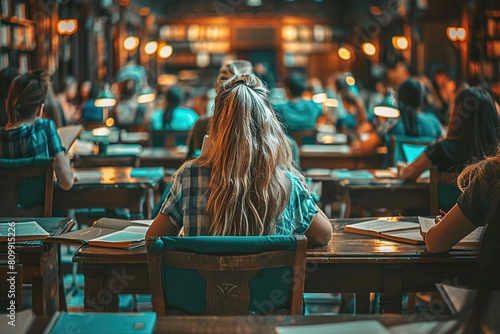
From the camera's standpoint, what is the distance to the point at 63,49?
8953 mm

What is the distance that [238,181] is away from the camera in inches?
78.5

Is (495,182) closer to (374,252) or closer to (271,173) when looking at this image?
(374,252)

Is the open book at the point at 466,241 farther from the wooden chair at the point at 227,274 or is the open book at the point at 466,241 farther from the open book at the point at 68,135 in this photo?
the open book at the point at 68,135

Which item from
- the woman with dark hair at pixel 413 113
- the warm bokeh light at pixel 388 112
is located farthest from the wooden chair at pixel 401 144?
the woman with dark hair at pixel 413 113

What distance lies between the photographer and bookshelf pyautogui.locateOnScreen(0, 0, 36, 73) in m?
6.65

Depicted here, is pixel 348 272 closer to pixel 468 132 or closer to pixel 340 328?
pixel 340 328

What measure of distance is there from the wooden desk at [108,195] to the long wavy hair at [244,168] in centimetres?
184

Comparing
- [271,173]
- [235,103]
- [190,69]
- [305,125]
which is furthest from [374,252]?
[190,69]

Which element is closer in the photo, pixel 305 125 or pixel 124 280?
pixel 124 280

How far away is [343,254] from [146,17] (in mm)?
12750

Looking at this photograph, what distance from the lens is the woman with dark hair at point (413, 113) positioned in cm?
477

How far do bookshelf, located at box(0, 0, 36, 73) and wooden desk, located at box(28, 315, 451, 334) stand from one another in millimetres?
5735

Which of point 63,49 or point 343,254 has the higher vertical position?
point 63,49

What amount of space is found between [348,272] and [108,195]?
202 cm
